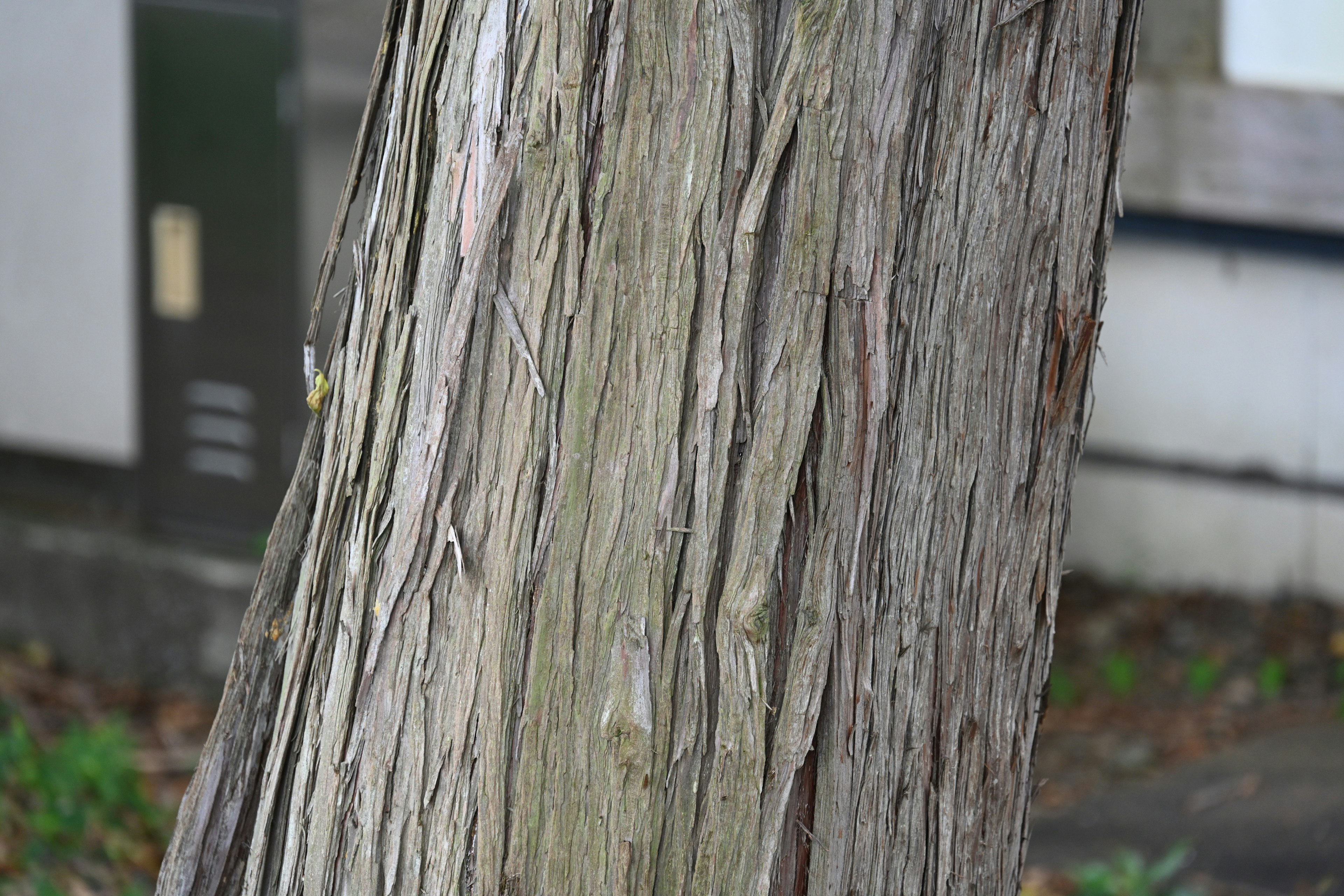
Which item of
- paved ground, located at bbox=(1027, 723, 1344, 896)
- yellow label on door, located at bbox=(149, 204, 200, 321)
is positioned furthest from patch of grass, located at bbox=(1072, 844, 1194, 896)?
yellow label on door, located at bbox=(149, 204, 200, 321)

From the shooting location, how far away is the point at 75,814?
395cm

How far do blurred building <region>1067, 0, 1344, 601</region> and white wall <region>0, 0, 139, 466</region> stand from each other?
4.06 meters

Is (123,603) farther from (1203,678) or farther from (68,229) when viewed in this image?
(1203,678)

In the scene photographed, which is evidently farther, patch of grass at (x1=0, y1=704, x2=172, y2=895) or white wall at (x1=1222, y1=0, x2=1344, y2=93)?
white wall at (x1=1222, y1=0, x2=1344, y2=93)

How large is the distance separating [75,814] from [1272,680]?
416cm

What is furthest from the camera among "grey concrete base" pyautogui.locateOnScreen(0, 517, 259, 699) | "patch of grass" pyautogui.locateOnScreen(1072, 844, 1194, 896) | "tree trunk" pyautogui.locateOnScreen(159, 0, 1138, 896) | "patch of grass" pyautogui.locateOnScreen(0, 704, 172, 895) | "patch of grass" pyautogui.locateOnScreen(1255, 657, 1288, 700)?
"grey concrete base" pyautogui.locateOnScreen(0, 517, 259, 699)

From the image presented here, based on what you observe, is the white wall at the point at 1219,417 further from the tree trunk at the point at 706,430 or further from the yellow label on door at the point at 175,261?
the tree trunk at the point at 706,430

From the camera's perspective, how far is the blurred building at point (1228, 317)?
17.0 ft

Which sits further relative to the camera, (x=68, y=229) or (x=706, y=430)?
(x=68, y=229)

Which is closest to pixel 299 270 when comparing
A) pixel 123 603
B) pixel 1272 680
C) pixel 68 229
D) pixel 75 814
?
pixel 68 229

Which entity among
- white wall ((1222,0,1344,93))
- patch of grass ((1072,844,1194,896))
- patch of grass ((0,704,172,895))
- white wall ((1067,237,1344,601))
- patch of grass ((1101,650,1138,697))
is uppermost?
white wall ((1222,0,1344,93))

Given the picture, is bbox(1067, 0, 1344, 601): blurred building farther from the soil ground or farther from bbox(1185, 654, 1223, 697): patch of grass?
bbox(1185, 654, 1223, 697): patch of grass

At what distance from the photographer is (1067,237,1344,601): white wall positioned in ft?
17.8

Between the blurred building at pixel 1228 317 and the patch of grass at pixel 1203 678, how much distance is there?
58 cm
